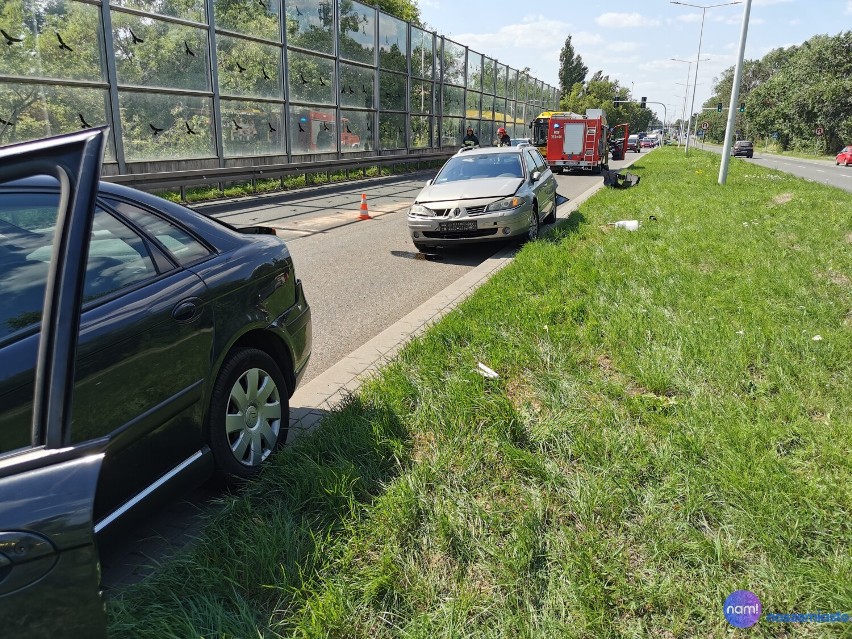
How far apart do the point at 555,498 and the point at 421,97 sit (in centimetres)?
3145

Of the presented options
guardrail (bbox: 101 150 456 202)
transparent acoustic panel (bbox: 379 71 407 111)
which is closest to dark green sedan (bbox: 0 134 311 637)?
guardrail (bbox: 101 150 456 202)

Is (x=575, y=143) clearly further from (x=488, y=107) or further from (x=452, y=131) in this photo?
(x=488, y=107)

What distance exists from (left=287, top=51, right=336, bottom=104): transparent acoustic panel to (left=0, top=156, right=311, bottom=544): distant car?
19.6 meters

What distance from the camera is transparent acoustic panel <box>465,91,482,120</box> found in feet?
127

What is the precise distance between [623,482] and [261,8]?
814 inches

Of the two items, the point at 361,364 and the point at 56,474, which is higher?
the point at 56,474

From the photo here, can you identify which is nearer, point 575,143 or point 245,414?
point 245,414

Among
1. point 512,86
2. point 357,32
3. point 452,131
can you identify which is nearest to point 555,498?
point 357,32

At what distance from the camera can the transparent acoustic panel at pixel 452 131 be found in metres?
35.0

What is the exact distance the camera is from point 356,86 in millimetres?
25156

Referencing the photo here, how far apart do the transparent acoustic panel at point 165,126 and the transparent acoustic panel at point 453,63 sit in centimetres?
2013

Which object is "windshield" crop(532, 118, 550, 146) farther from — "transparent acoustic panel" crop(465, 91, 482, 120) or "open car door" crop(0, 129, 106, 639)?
"open car door" crop(0, 129, 106, 639)

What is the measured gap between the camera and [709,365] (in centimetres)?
419

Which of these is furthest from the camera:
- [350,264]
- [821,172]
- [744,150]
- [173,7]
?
[744,150]
